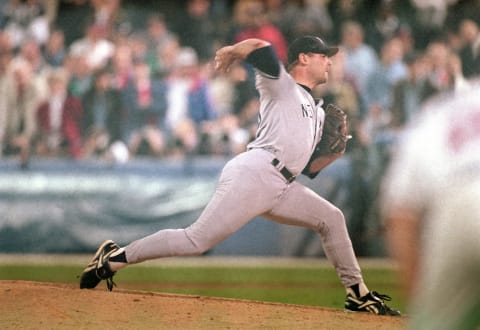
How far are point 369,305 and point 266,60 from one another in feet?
5.31

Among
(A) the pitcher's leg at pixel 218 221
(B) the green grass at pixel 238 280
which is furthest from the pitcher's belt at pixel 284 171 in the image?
(B) the green grass at pixel 238 280

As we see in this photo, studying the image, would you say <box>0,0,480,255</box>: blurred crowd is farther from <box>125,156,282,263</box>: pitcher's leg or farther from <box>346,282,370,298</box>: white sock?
<box>346,282,370,298</box>: white sock

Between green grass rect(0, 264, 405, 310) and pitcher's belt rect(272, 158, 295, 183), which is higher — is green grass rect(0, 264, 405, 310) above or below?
below

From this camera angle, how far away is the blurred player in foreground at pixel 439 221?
199cm

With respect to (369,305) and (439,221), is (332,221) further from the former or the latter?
(439,221)

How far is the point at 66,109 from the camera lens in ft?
30.6

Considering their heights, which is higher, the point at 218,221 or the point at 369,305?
the point at 218,221

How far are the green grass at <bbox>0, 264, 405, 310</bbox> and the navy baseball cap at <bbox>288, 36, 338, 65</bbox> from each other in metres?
1.60

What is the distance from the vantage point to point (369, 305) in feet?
18.8

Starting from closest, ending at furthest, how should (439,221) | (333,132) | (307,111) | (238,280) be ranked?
(439,221) < (307,111) < (333,132) < (238,280)

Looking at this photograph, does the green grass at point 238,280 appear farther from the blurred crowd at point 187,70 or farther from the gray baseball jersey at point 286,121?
the gray baseball jersey at point 286,121

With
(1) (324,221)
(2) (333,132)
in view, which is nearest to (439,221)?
(1) (324,221)

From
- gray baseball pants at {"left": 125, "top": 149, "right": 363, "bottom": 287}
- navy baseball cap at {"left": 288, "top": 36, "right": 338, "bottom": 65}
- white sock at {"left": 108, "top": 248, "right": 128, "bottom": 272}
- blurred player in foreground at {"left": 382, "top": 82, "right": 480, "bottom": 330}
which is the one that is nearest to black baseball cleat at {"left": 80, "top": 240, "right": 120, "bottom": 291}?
white sock at {"left": 108, "top": 248, "right": 128, "bottom": 272}

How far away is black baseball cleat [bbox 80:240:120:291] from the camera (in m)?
5.68
